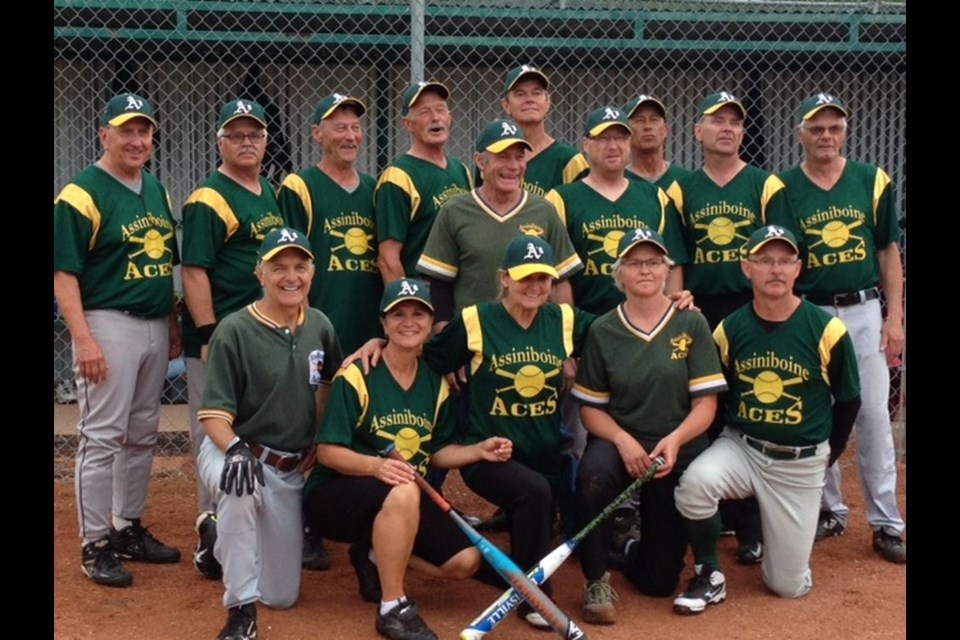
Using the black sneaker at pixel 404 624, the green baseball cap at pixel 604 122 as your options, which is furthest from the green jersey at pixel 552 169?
the black sneaker at pixel 404 624

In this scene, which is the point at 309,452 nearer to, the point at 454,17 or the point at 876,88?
the point at 454,17

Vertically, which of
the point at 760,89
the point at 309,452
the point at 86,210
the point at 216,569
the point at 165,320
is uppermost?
the point at 760,89

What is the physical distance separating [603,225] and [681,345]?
69 centimetres

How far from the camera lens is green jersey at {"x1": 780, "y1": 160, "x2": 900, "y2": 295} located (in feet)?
17.0

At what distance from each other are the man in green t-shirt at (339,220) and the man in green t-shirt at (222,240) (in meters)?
0.15

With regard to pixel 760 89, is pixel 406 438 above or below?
below

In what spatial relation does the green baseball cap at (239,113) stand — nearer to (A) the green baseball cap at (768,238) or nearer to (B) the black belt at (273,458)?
(B) the black belt at (273,458)

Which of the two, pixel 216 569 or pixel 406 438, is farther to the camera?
pixel 216 569

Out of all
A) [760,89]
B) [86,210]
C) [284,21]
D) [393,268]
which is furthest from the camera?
[760,89]

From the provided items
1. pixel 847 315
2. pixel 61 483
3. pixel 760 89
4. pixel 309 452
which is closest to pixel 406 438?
pixel 309 452

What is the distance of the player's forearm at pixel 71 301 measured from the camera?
473 centimetres

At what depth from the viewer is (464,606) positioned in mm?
4750

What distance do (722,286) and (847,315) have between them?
557mm

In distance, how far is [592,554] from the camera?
4.62 meters
